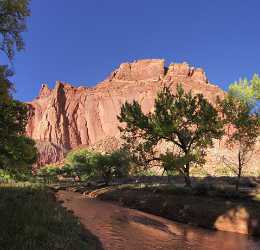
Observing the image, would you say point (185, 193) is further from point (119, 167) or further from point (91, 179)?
point (91, 179)

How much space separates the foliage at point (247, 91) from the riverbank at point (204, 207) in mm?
9560

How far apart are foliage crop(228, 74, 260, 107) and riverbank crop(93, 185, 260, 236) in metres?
9.56

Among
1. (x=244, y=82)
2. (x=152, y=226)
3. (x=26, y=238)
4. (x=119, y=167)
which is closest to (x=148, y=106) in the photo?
(x=119, y=167)

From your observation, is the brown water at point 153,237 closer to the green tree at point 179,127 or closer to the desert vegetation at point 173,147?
the desert vegetation at point 173,147

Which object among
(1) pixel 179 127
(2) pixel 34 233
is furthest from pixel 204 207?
(2) pixel 34 233

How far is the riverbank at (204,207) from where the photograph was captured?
24.8 m

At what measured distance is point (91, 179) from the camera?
9506cm

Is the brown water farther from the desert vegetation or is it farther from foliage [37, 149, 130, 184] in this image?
foliage [37, 149, 130, 184]

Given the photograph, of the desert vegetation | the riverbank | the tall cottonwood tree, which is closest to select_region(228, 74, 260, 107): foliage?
the desert vegetation

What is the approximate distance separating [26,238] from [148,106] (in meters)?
183

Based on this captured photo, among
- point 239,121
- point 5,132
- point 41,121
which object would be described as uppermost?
point 41,121

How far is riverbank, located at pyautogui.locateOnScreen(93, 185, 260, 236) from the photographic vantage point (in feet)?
81.3

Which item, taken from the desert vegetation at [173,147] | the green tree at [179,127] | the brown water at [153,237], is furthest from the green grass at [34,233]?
the green tree at [179,127]

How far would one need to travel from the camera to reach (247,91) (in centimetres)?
3338
